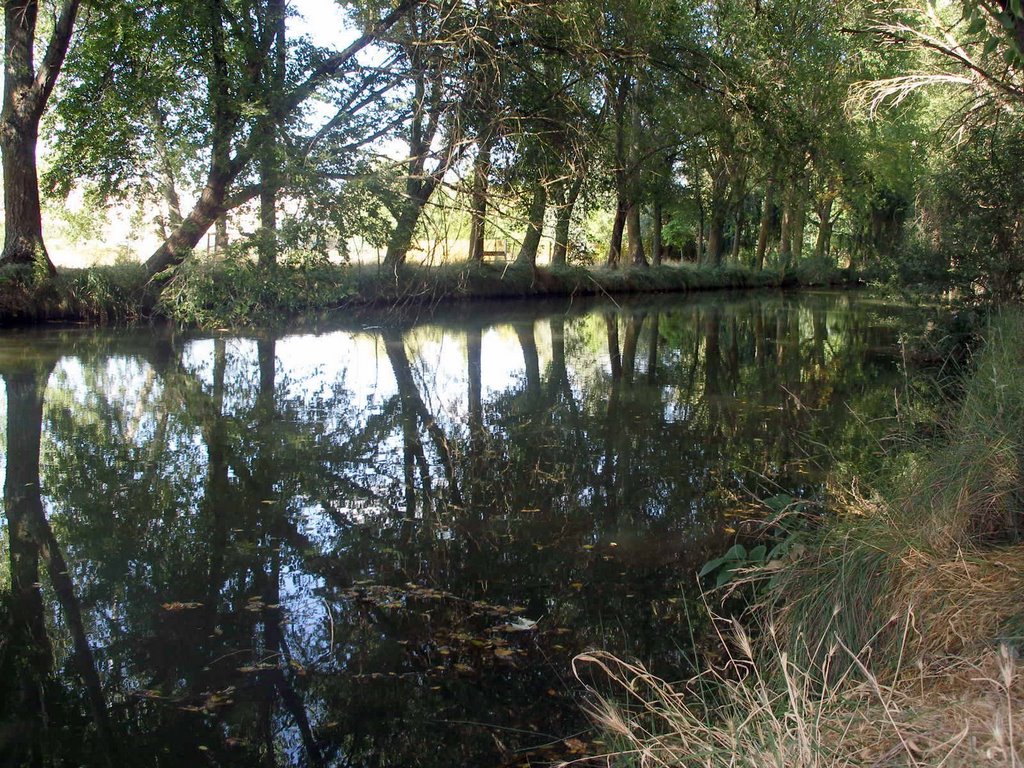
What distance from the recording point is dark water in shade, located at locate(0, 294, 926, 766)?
3.62 meters

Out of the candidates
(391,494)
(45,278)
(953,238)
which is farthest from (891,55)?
(45,278)

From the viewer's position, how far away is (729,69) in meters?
11.4

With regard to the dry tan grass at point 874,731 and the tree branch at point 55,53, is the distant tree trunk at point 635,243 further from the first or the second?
the dry tan grass at point 874,731

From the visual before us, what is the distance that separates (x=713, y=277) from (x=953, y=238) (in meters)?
27.5

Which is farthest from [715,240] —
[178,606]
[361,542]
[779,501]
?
[178,606]

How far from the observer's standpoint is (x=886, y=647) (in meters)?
3.14

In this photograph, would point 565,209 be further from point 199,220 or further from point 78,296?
point 78,296

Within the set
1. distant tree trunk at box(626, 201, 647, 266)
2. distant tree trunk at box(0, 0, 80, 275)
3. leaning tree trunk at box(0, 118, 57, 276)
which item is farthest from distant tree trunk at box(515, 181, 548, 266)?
distant tree trunk at box(626, 201, 647, 266)

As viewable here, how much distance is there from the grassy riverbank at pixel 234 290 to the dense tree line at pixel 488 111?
1.56ft

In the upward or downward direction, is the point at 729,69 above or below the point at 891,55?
below

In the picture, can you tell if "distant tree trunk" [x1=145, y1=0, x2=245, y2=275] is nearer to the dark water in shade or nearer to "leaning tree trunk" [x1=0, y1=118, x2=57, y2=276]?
"leaning tree trunk" [x1=0, y1=118, x2=57, y2=276]

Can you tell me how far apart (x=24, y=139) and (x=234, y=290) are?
640 cm

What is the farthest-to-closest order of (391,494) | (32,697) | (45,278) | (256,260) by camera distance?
(45,278)
(256,260)
(391,494)
(32,697)

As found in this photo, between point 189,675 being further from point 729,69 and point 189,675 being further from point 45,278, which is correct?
point 45,278
